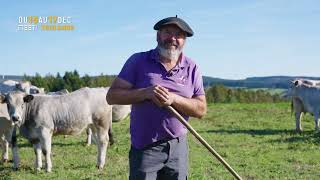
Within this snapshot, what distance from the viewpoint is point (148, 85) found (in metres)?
4.95

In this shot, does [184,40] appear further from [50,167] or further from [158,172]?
[50,167]

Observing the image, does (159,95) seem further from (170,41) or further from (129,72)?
(170,41)

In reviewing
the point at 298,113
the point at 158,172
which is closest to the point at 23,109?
the point at 158,172

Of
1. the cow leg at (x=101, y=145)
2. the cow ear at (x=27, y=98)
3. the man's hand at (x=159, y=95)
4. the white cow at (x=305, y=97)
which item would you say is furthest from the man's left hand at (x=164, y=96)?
the white cow at (x=305, y=97)

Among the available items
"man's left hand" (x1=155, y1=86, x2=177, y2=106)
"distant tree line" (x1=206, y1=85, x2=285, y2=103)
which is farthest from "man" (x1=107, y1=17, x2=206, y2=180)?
"distant tree line" (x1=206, y1=85, x2=285, y2=103)

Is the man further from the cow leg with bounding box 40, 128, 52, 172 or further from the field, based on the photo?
the cow leg with bounding box 40, 128, 52, 172

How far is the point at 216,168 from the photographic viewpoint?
37.7ft

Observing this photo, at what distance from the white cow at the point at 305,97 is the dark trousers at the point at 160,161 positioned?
1515cm

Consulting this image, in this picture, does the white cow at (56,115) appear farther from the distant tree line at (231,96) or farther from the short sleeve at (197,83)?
the distant tree line at (231,96)

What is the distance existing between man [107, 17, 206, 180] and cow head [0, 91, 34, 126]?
6754 millimetres

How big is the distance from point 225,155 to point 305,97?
23.7 ft

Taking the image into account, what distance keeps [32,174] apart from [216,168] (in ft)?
13.2

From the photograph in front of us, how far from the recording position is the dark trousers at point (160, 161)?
5004 millimetres

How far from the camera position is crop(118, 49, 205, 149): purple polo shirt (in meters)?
4.97
